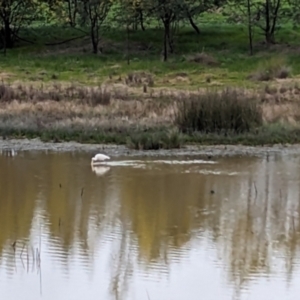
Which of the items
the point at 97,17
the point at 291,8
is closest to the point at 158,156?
the point at 97,17

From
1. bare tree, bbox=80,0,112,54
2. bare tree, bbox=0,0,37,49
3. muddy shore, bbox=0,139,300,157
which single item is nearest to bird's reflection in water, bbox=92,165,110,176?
muddy shore, bbox=0,139,300,157

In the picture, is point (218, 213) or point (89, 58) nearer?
point (218, 213)

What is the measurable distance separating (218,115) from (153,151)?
7.16ft

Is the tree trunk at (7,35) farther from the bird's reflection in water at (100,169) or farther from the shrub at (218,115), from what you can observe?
the bird's reflection in water at (100,169)

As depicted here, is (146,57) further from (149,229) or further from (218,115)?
(149,229)

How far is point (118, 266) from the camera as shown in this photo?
9.55 meters

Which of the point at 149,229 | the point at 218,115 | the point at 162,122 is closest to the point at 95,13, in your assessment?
the point at 162,122

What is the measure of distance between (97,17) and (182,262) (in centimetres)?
3731

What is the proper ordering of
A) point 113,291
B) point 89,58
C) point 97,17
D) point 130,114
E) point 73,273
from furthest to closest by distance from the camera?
point 97,17 → point 89,58 → point 130,114 → point 73,273 → point 113,291

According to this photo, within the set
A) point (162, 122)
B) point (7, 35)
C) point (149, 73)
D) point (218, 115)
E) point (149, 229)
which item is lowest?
point (149, 229)

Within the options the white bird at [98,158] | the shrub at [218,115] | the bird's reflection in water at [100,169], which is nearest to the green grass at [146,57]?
the shrub at [218,115]

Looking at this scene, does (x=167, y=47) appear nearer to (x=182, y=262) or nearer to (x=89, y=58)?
(x=89, y=58)

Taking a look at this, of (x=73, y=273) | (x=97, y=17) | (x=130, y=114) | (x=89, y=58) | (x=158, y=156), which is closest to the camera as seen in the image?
(x=73, y=273)

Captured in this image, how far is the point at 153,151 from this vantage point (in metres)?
19.0
